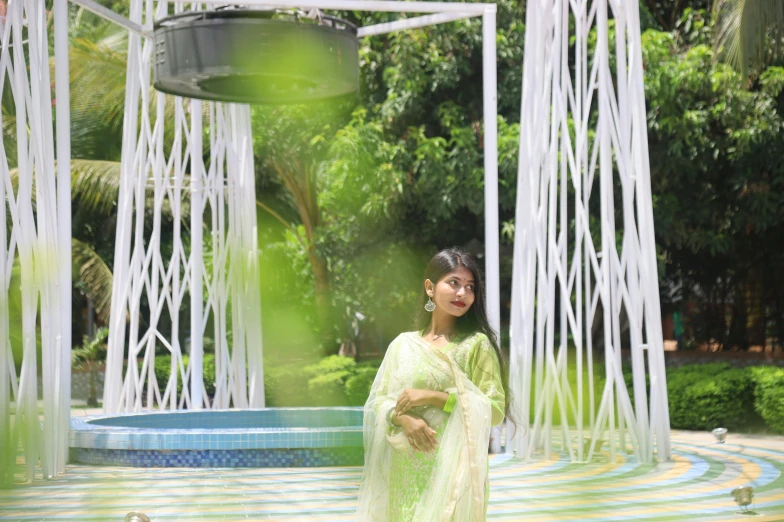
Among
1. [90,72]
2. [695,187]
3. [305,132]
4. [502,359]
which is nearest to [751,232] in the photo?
[695,187]

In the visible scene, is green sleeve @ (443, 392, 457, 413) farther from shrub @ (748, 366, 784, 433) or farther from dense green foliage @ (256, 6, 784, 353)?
dense green foliage @ (256, 6, 784, 353)

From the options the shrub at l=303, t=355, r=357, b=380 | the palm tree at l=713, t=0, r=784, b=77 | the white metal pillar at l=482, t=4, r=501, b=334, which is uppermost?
the palm tree at l=713, t=0, r=784, b=77

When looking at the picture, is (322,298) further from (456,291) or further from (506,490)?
(456,291)

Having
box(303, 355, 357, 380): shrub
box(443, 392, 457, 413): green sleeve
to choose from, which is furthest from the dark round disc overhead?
box(303, 355, 357, 380): shrub

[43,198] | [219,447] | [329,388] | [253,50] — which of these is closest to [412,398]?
[253,50]

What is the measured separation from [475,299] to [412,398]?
395 mm

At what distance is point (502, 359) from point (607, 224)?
4.43 meters

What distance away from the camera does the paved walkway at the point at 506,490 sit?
5.39 meters

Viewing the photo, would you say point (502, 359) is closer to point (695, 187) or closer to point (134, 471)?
point (134, 471)

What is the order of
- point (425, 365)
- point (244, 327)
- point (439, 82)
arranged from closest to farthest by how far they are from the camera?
point (425, 365) → point (244, 327) → point (439, 82)

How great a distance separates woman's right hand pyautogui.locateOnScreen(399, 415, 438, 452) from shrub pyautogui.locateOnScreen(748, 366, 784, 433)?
8875mm

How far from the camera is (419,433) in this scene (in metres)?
3.09

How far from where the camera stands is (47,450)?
6.68 m

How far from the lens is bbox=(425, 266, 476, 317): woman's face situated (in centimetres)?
317
